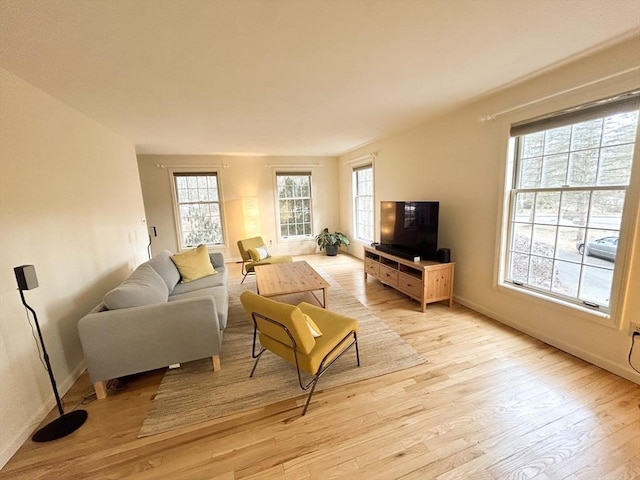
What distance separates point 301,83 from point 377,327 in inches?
101

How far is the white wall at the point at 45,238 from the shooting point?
172 centimetres

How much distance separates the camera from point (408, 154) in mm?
4184

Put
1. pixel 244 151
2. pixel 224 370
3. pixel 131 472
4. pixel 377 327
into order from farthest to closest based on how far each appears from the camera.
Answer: pixel 244 151 → pixel 377 327 → pixel 224 370 → pixel 131 472

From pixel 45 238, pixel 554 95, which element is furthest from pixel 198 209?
pixel 554 95

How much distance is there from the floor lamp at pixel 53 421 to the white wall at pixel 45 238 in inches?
4.3

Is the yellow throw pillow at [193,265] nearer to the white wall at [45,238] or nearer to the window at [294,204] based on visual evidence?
the white wall at [45,238]

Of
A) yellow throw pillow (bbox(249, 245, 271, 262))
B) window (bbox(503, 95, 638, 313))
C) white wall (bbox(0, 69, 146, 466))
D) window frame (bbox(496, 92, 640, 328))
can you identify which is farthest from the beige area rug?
yellow throw pillow (bbox(249, 245, 271, 262))

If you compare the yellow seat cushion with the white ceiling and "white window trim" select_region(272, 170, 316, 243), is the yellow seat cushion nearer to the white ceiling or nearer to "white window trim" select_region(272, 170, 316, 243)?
the white ceiling

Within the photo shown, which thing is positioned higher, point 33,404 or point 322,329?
point 322,329

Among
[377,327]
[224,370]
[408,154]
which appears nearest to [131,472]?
[224,370]

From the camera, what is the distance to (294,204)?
263 inches

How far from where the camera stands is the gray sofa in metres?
1.90

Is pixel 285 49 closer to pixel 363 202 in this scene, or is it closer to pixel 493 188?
pixel 493 188

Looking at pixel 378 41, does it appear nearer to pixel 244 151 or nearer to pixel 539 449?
pixel 539 449
